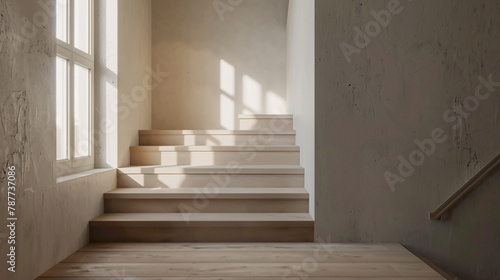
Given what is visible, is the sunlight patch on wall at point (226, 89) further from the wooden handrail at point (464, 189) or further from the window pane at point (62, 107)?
the wooden handrail at point (464, 189)

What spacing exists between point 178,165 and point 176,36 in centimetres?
217

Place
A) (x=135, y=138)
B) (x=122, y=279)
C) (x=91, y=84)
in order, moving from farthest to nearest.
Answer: (x=135, y=138) < (x=91, y=84) < (x=122, y=279)

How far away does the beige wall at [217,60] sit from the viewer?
5.49 m

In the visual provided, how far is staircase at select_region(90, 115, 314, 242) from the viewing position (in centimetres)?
302

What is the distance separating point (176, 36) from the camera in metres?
5.50

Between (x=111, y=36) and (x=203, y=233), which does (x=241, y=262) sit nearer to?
(x=203, y=233)

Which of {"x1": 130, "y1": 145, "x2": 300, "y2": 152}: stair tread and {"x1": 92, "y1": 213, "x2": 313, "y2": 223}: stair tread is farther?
{"x1": 130, "y1": 145, "x2": 300, "y2": 152}: stair tread

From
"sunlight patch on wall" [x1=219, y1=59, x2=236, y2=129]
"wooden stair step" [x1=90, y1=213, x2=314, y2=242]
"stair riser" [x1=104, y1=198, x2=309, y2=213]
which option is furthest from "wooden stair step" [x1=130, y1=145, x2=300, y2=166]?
"sunlight patch on wall" [x1=219, y1=59, x2=236, y2=129]

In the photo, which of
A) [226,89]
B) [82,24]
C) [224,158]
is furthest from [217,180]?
[226,89]

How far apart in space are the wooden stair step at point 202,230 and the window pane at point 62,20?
1.25 m

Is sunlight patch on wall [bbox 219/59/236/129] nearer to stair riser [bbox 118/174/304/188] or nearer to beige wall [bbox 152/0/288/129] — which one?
beige wall [bbox 152/0/288/129]

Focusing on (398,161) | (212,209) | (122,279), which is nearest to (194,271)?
(122,279)

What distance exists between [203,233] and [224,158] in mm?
1066

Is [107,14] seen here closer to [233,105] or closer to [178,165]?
[178,165]
